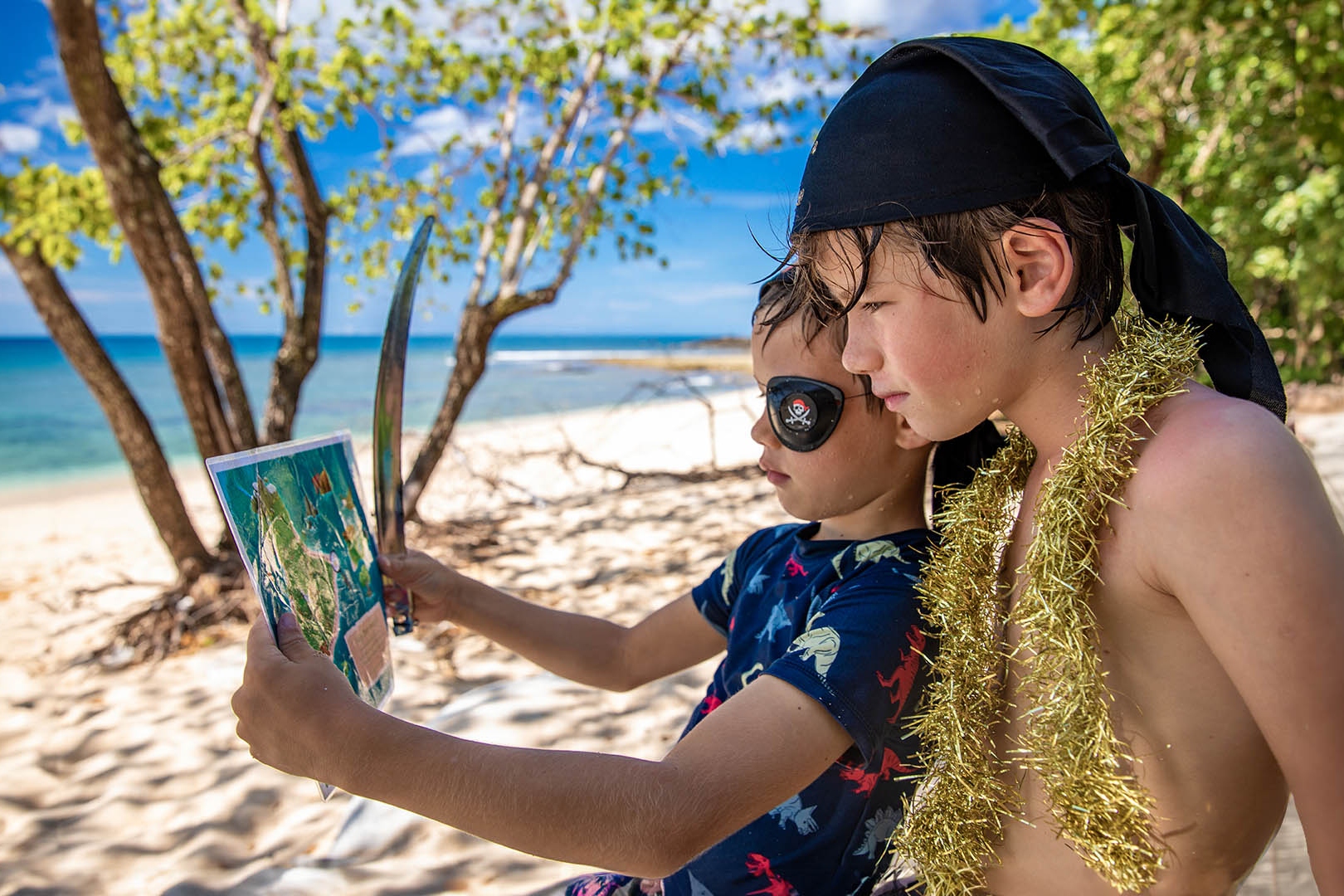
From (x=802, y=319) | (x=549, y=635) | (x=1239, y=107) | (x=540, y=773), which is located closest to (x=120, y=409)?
(x=549, y=635)

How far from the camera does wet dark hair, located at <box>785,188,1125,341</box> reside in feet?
3.50

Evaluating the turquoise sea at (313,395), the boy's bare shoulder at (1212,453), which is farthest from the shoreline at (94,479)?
the boy's bare shoulder at (1212,453)

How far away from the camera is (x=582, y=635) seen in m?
1.79

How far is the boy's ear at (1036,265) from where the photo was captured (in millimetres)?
1056

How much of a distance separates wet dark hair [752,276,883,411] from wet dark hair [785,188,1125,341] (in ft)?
0.75

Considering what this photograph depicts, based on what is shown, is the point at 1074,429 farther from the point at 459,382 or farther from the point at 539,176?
the point at 539,176

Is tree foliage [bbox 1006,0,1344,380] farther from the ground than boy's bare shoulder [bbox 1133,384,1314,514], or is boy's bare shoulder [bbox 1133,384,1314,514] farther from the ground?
tree foliage [bbox 1006,0,1344,380]

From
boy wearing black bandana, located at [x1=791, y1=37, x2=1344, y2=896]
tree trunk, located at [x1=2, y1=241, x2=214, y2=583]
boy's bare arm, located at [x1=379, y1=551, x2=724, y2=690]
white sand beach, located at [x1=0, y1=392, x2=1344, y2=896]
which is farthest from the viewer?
tree trunk, located at [x1=2, y1=241, x2=214, y2=583]

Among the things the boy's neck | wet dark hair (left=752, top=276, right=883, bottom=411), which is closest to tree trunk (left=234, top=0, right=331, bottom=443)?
wet dark hair (left=752, top=276, right=883, bottom=411)

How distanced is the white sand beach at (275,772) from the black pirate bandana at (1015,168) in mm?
1617

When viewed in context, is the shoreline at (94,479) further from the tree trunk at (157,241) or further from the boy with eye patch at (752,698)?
the boy with eye patch at (752,698)

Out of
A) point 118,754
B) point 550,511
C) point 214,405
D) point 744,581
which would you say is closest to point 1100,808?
point 744,581

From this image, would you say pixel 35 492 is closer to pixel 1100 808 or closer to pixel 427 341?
pixel 1100 808

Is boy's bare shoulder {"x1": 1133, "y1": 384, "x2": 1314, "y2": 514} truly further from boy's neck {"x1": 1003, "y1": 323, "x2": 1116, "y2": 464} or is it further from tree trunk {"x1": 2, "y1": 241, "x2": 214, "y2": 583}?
tree trunk {"x1": 2, "y1": 241, "x2": 214, "y2": 583}
